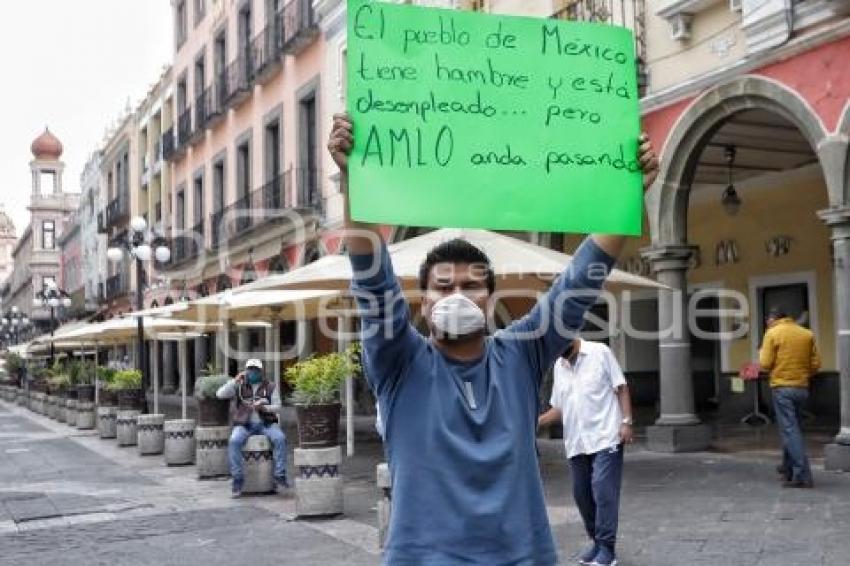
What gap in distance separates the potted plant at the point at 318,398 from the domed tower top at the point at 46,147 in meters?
88.7

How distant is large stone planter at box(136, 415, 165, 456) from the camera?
15898 millimetres

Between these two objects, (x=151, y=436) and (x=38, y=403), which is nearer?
(x=151, y=436)

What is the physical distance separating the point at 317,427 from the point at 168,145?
2993 centimetres

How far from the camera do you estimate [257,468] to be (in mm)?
10656

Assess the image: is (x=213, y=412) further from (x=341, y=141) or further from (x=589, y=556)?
(x=341, y=141)

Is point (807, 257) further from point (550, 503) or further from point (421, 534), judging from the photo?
point (421, 534)

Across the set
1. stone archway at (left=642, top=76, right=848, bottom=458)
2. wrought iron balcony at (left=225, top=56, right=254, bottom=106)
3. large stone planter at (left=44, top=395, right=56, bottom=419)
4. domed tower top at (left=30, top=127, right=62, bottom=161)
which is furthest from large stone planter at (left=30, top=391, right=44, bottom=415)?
domed tower top at (left=30, top=127, right=62, bottom=161)

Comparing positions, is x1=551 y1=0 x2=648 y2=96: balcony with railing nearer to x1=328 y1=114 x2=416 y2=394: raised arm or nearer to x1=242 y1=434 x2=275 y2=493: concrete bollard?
x1=242 y1=434 x2=275 y2=493: concrete bollard

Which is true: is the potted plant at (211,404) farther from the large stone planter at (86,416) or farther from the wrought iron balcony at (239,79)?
the wrought iron balcony at (239,79)

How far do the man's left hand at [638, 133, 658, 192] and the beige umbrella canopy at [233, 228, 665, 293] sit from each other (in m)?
6.70

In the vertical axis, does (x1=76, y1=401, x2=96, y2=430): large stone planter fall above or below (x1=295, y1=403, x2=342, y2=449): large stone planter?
below

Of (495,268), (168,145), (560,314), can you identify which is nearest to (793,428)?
(495,268)

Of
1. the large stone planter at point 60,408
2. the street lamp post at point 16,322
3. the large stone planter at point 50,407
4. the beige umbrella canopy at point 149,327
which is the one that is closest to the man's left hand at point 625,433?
the beige umbrella canopy at point 149,327

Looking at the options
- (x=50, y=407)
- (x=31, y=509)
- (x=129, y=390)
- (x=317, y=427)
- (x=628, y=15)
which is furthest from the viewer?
(x=50, y=407)
